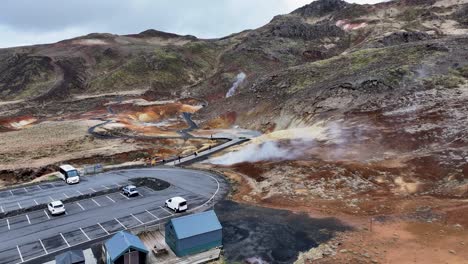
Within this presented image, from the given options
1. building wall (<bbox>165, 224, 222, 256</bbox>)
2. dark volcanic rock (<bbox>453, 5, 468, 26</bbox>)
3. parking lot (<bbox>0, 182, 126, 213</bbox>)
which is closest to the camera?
building wall (<bbox>165, 224, 222, 256</bbox>)

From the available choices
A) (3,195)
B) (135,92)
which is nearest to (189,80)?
(135,92)

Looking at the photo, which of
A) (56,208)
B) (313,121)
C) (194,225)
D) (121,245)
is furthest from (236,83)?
(121,245)

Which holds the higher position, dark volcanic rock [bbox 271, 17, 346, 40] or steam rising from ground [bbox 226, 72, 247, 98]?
dark volcanic rock [bbox 271, 17, 346, 40]

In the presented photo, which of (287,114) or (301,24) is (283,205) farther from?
(301,24)

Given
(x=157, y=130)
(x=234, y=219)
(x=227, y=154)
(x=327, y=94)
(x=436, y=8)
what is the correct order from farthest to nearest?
(x=436, y=8) < (x=157, y=130) < (x=327, y=94) < (x=227, y=154) < (x=234, y=219)

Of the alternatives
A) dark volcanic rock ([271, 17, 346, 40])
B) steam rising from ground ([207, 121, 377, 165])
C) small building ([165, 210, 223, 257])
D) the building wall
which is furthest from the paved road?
dark volcanic rock ([271, 17, 346, 40])

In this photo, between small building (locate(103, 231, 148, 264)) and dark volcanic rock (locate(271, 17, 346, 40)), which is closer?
small building (locate(103, 231, 148, 264))

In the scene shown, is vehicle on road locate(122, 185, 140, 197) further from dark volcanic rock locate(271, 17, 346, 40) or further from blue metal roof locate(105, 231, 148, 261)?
dark volcanic rock locate(271, 17, 346, 40)

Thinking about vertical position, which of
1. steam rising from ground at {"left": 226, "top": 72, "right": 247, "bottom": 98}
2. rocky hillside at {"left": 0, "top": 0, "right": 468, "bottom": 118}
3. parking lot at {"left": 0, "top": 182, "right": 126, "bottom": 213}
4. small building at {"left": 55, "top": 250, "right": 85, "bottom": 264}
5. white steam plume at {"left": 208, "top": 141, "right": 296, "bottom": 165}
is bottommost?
white steam plume at {"left": 208, "top": 141, "right": 296, "bottom": 165}
